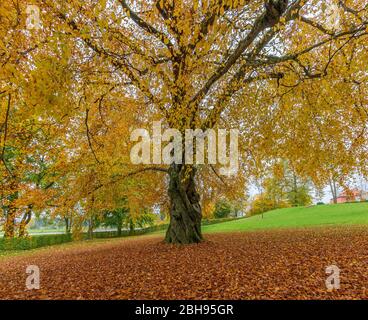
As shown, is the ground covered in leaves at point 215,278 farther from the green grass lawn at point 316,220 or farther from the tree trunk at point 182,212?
the green grass lawn at point 316,220

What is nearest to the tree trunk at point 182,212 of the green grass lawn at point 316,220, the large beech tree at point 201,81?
the large beech tree at point 201,81

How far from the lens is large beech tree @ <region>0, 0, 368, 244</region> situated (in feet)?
23.7

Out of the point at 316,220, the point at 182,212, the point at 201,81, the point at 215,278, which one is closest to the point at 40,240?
the point at 182,212

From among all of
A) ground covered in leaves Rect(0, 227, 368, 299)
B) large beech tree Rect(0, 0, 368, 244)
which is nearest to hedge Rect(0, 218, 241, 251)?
large beech tree Rect(0, 0, 368, 244)

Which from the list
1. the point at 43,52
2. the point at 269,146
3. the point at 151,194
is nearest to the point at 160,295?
the point at 43,52

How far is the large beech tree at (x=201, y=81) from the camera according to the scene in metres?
7.24

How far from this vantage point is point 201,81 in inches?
459

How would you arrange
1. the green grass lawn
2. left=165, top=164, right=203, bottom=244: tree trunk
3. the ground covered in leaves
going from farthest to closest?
the green grass lawn, left=165, top=164, right=203, bottom=244: tree trunk, the ground covered in leaves

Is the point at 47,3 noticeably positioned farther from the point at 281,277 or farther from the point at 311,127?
the point at 311,127

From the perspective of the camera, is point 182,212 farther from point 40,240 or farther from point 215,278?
point 40,240

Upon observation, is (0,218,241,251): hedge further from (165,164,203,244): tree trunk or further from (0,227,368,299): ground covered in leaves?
(0,227,368,299): ground covered in leaves

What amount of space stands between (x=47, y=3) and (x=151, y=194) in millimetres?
15656

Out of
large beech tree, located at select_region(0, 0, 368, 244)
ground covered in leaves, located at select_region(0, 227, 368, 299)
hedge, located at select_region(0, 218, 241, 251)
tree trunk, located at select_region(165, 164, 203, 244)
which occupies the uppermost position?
large beech tree, located at select_region(0, 0, 368, 244)

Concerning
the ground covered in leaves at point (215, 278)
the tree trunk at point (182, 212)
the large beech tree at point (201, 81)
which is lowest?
the ground covered in leaves at point (215, 278)
